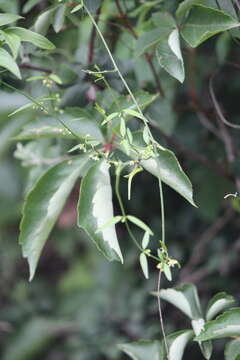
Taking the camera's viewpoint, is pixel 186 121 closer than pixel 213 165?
No

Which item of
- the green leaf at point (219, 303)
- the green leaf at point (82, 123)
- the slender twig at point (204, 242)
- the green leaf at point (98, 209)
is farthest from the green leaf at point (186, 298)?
the slender twig at point (204, 242)

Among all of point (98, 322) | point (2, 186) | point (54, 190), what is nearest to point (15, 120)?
point (2, 186)

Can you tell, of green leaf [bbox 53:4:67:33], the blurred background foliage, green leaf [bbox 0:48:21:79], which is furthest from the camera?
the blurred background foliage

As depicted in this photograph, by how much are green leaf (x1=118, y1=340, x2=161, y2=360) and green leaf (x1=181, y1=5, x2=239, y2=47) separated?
1.65ft

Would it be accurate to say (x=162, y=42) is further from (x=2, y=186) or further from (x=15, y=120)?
(x=2, y=186)

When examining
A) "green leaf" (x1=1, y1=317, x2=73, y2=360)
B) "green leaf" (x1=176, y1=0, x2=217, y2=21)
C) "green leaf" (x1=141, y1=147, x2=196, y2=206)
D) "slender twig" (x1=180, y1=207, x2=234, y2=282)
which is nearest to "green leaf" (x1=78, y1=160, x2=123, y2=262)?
"green leaf" (x1=141, y1=147, x2=196, y2=206)

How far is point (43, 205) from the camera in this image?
1.04 m

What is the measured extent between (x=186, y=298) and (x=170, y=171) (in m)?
0.24

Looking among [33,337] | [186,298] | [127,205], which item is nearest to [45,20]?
[186,298]

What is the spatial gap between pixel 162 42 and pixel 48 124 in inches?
10.5

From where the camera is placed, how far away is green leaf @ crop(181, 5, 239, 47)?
950 mm

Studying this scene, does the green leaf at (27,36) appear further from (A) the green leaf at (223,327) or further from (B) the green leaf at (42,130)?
(A) the green leaf at (223,327)

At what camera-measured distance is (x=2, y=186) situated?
2336mm

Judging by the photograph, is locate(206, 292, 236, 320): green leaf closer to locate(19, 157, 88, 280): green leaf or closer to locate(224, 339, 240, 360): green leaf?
locate(224, 339, 240, 360): green leaf
